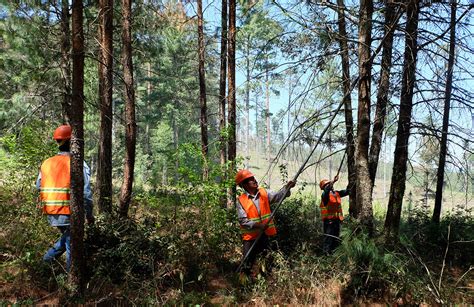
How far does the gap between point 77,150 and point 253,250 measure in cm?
292

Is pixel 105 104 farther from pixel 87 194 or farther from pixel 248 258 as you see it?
pixel 248 258

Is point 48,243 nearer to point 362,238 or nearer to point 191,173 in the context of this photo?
point 191,173

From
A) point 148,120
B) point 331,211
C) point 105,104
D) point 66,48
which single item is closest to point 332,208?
point 331,211

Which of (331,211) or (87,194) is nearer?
(87,194)

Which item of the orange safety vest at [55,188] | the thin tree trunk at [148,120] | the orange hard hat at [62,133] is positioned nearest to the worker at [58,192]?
the orange safety vest at [55,188]

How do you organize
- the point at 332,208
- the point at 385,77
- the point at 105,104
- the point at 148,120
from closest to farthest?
1. the point at 385,77
2. the point at 332,208
3. the point at 105,104
4. the point at 148,120

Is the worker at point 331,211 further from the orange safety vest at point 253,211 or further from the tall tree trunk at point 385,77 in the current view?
the orange safety vest at point 253,211

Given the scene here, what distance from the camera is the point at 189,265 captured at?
550 centimetres

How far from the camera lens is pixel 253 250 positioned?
209 inches

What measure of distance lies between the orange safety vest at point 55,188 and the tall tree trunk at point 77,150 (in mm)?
448


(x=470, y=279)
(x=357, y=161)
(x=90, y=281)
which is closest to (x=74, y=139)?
(x=90, y=281)

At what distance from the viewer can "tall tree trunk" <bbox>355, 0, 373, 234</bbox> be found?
14.5 ft

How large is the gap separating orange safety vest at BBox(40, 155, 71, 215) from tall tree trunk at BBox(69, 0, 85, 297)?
45 centimetres

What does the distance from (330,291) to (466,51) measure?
3669 millimetres
